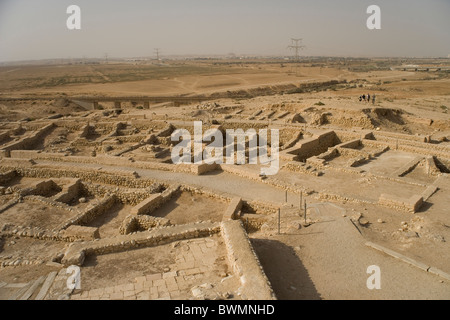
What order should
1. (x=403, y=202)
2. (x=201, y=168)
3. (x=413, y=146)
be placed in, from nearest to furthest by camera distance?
(x=403, y=202)
(x=201, y=168)
(x=413, y=146)

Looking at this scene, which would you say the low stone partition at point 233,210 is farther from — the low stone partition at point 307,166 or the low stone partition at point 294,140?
the low stone partition at point 294,140

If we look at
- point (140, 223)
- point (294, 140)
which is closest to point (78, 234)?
point (140, 223)

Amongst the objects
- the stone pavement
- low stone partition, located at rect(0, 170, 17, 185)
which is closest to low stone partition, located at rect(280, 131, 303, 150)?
the stone pavement

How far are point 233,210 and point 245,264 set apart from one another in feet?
14.0

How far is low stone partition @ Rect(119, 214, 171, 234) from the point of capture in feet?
35.1

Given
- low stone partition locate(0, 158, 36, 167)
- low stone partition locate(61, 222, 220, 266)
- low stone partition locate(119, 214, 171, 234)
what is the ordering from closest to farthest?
1. low stone partition locate(61, 222, 220, 266)
2. low stone partition locate(119, 214, 171, 234)
3. low stone partition locate(0, 158, 36, 167)

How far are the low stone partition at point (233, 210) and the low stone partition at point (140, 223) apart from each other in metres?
1.88

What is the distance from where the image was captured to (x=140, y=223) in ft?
36.6

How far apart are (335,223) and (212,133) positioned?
45.4ft

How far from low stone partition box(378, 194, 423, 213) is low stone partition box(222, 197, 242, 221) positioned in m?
4.53

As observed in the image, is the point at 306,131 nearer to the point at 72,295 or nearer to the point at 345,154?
the point at 345,154

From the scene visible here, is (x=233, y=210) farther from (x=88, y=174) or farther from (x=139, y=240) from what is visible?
(x=88, y=174)

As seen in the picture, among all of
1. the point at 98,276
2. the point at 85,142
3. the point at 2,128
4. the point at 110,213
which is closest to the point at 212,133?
the point at 85,142

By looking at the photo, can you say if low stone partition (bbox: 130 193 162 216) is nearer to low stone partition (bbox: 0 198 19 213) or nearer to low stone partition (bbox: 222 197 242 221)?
low stone partition (bbox: 222 197 242 221)
